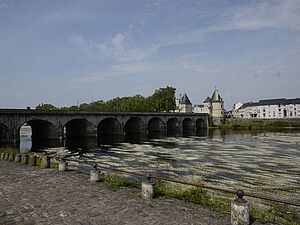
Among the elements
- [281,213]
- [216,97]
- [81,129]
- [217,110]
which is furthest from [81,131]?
[216,97]

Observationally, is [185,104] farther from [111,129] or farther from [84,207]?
[84,207]

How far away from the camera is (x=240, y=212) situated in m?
8.14

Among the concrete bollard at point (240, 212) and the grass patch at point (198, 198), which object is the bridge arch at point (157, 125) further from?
the concrete bollard at point (240, 212)

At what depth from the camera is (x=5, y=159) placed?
23.0 meters

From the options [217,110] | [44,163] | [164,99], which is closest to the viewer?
[44,163]

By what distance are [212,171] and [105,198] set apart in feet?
40.1

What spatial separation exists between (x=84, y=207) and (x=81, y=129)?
53778 mm

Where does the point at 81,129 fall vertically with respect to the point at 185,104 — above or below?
below

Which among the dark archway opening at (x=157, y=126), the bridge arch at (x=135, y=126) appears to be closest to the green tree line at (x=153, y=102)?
the dark archway opening at (x=157, y=126)

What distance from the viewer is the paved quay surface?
8.90m

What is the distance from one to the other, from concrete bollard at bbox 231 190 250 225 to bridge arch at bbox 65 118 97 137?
51.8 meters

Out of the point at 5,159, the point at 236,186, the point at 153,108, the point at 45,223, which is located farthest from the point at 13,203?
the point at 153,108

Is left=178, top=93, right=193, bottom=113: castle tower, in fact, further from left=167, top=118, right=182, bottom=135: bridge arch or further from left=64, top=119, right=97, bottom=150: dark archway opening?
left=64, top=119, right=97, bottom=150: dark archway opening

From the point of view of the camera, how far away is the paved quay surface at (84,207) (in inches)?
350
